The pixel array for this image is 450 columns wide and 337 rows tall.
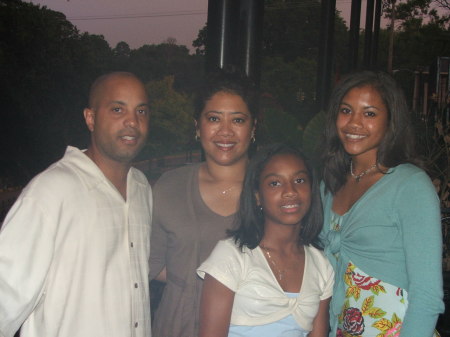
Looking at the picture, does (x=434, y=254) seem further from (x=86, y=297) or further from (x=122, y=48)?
(x=122, y=48)

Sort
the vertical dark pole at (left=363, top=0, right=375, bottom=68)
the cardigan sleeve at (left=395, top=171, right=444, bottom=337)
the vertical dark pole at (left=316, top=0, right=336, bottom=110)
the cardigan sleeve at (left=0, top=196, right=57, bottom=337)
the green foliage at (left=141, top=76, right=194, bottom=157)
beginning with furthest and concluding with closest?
the vertical dark pole at (left=363, top=0, right=375, bottom=68), the green foliage at (left=141, top=76, right=194, bottom=157), the vertical dark pole at (left=316, top=0, right=336, bottom=110), the cardigan sleeve at (left=395, top=171, right=444, bottom=337), the cardigan sleeve at (left=0, top=196, right=57, bottom=337)

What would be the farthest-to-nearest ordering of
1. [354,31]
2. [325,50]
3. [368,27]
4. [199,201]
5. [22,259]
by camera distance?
[368,27] → [354,31] → [325,50] → [199,201] → [22,259]

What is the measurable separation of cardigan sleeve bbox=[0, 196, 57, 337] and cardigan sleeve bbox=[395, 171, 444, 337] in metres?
1.37

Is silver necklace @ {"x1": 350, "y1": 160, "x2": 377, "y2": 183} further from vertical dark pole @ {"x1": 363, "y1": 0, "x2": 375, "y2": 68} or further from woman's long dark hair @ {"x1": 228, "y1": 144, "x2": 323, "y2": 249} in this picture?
vertical dark pole @ {"x1": 363, "y1": 0, "x2": 375, "y2": 68}

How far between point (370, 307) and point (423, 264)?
1.11ft

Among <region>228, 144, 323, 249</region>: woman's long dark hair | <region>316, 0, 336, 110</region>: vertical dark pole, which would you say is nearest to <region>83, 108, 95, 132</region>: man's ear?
<region>228, 144, 323, 249</region>: woman's long dark hair

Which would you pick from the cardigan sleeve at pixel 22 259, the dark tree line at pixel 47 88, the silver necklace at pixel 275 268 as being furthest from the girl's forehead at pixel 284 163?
the cardigan sleeve at pixel 22 259

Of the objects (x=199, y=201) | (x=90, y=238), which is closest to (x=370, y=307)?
(x=199, y=201)

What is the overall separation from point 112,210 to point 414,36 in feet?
122

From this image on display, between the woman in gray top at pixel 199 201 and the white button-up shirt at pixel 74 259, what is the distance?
144 millimetres

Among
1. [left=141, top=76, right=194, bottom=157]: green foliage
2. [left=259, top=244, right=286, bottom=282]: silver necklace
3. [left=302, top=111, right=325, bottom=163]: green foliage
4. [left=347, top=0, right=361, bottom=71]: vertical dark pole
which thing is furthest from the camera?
[left=347, top=0, right=361, bottom=71]: vertical dark pole

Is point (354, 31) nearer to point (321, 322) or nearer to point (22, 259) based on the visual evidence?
point (321, 322)

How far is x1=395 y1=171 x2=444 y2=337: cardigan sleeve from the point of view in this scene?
6.66 ft

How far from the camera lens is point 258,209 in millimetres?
2375
